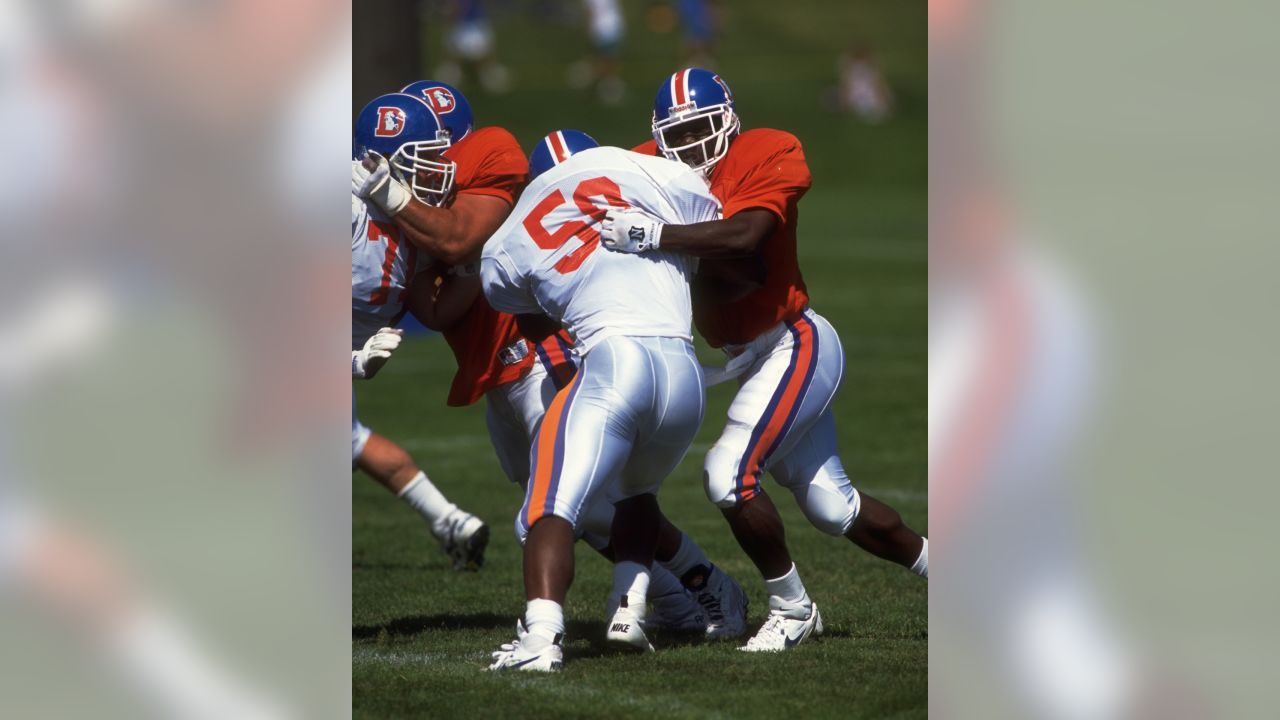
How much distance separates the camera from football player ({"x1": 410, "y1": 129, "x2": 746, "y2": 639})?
6555mm

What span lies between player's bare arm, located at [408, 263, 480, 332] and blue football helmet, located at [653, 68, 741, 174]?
2.99 ft

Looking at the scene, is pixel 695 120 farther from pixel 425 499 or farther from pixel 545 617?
Result: pixel 425 499

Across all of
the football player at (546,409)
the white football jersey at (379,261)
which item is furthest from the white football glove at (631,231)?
the white football jersey at (379,261)

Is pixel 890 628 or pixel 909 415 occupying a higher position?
pixel 890 628

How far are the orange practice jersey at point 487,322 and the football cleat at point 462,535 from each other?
136cm

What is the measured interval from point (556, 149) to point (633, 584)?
1.60m

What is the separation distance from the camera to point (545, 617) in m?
5.38

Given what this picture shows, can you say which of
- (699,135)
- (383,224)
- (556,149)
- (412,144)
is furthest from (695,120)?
(383,224)

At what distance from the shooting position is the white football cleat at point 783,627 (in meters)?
6.07
